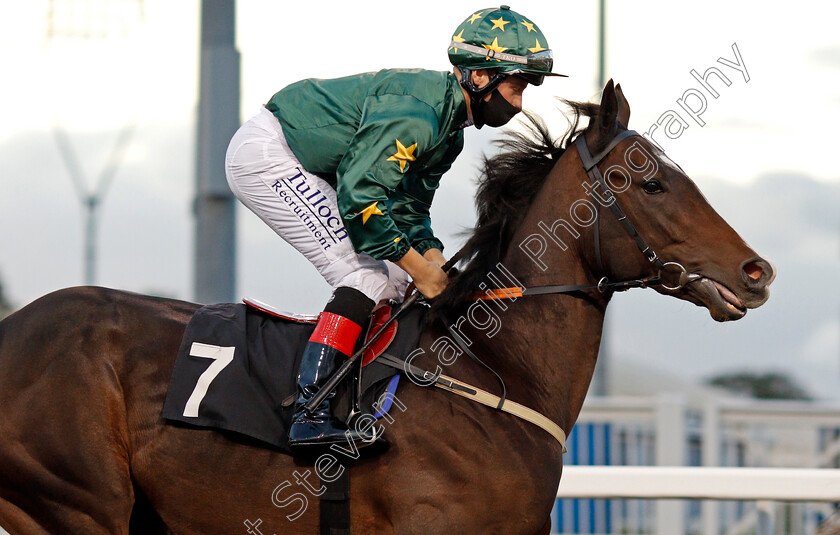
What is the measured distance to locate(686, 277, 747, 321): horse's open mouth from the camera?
3002mm

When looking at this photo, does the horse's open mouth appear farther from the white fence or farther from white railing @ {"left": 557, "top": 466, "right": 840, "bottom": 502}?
the white fence

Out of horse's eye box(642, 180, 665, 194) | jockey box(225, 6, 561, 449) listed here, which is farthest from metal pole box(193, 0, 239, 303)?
horse's eye box(642, 180, 665, 194)

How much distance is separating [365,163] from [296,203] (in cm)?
44

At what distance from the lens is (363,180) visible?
3.00 meters

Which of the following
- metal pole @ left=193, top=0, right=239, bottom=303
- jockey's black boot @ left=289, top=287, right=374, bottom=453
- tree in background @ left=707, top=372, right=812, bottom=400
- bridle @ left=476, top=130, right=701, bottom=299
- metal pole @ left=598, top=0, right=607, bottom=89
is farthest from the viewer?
tree in background @ left=707, top=372, right=812, bottom=400

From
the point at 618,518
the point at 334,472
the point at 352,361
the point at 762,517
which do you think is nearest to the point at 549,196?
the point at 352,361

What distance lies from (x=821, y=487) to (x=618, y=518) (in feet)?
7.29

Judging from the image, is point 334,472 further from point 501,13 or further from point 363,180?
point 501,13

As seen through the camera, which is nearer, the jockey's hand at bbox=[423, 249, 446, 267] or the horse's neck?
the horse's neck

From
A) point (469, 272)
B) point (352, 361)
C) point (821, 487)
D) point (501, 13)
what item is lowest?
point (821, 487)

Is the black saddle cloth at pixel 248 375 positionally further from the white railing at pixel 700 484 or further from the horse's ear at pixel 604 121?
the white railing at pixel 700 484

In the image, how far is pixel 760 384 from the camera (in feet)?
128

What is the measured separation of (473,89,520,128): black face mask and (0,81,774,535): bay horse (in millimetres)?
270

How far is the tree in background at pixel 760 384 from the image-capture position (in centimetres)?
3819
